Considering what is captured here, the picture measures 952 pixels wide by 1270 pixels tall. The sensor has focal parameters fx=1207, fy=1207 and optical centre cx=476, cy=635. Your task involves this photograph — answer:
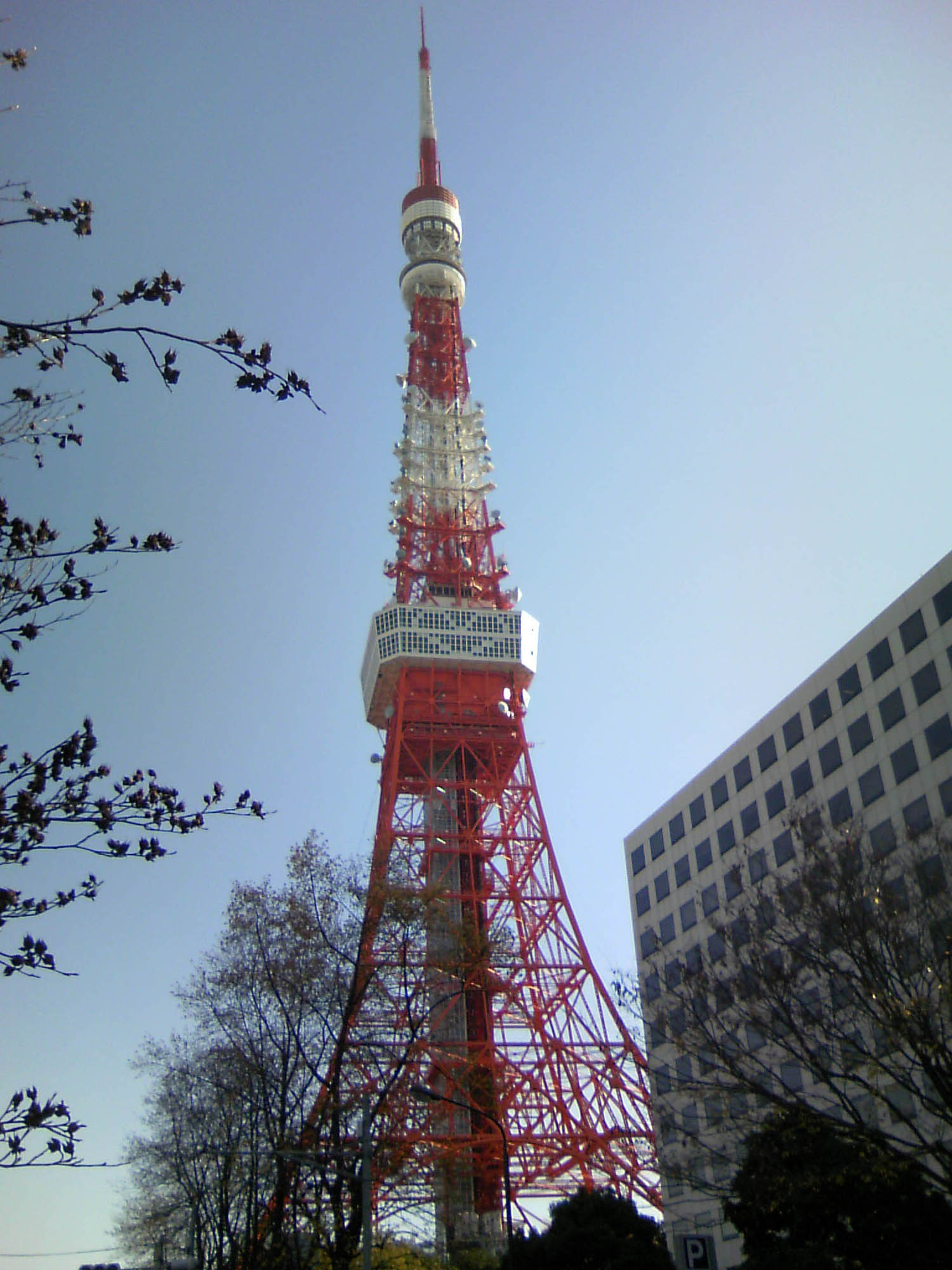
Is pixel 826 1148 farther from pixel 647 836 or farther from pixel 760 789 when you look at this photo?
pixel 647 836

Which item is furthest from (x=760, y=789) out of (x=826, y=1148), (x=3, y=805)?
(x=3, y=805)

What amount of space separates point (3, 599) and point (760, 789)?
107 ft

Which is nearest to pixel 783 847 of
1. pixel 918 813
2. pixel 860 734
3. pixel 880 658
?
pixel 860 734

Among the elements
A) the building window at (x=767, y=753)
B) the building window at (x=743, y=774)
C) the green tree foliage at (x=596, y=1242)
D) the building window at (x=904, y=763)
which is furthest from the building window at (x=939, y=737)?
the green tree foliage at (x=596, y=1242)

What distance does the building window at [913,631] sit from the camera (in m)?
32.2

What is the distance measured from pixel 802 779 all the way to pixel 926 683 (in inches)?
222

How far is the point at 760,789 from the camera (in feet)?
124

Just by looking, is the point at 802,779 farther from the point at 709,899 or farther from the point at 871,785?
the point at 709,899

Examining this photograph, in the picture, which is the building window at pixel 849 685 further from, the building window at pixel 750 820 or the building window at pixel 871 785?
the building window at pixel 750 820

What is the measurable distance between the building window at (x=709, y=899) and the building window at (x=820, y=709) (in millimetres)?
6412

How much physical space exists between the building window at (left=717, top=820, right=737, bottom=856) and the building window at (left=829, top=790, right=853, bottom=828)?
15.5ft

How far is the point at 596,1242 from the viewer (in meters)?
26.4

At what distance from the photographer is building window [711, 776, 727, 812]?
130 feet

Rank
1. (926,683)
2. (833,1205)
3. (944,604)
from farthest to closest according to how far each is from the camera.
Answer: (926,683) < (944,604) < (833,1205)
